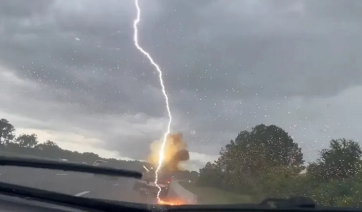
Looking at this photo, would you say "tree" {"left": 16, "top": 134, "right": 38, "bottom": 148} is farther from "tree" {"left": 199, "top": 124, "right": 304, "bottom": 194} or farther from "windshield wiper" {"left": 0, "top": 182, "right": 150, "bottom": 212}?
"windshield wiper" {"left": 0, "top": 182, "right": 150, "bottom": 212}

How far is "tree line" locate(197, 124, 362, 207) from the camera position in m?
4.88

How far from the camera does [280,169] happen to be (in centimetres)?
506

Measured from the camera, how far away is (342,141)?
4.95 meters

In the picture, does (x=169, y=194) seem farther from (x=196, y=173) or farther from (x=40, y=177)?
(x=40, y=177)

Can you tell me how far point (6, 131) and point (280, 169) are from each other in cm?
287

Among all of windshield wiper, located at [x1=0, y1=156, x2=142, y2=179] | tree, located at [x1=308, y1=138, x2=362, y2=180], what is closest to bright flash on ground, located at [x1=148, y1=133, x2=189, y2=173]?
windshield wiper, located at [x1=0, y1=156, x2=142, y2=179]

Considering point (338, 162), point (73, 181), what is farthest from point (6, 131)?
point (338, 162)

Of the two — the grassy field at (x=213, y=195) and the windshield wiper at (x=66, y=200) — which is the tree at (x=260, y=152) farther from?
the windshield wiper at (x=66, y=200)

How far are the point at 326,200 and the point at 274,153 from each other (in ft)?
2.19

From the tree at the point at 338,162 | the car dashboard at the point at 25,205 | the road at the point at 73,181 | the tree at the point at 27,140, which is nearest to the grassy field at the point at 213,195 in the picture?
the road at the point at 73,181

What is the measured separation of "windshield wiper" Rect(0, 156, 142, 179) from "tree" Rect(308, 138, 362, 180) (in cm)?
207

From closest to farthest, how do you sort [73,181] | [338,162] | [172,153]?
[73,181], [172,153], [338,162]

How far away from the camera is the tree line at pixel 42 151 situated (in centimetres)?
470

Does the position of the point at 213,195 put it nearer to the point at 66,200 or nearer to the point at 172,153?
the point at 172,153
